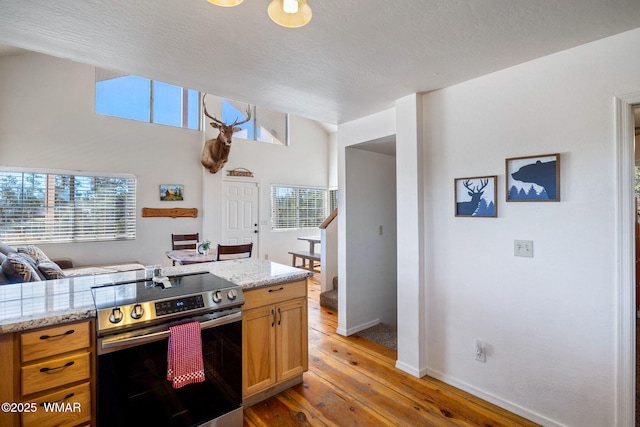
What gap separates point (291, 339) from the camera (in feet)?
7.22

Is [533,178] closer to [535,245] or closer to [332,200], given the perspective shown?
[535,245]

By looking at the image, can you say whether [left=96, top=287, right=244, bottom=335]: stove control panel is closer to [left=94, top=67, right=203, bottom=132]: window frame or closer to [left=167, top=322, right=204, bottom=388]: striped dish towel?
[left=167, top=322, right=204, bottom=388]: striped dish towel

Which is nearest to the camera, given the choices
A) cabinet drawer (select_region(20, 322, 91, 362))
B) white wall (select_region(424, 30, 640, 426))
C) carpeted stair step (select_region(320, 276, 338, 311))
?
cabinet drawer (select_region(20, 322, 91, 362))

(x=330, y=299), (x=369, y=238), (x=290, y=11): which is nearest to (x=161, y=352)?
(x=290, y=11)

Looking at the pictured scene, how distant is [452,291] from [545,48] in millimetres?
1709

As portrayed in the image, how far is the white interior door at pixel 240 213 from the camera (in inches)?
233

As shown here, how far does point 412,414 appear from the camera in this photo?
1949mm

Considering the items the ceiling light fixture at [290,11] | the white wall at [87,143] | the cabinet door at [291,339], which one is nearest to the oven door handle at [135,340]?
the cabinet door at [291,339]

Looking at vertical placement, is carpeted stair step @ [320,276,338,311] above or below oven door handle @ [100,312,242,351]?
below

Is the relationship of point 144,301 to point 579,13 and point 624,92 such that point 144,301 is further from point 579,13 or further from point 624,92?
point 624,92

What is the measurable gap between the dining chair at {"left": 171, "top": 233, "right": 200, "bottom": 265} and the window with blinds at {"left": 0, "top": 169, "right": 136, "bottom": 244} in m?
0.63

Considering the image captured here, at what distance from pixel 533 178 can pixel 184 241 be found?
5186mm

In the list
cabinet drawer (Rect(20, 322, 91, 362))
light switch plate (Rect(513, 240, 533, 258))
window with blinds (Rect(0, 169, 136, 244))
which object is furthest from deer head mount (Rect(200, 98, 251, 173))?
light switch plate (Rect(513, 240, 533, 258))

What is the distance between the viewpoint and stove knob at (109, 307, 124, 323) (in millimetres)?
1411
